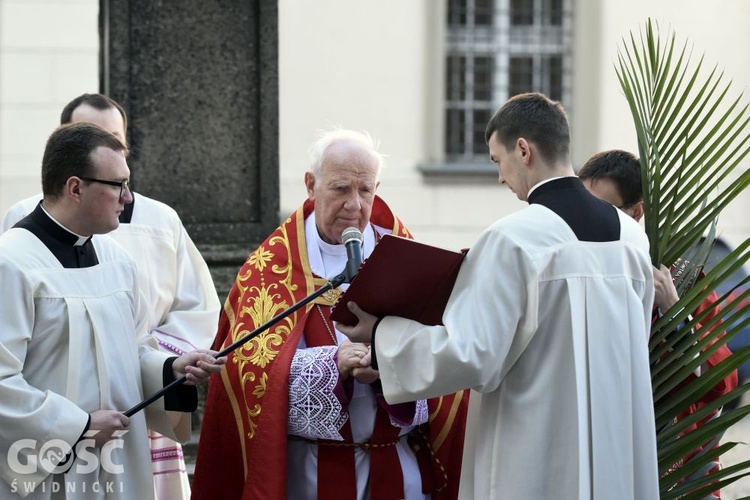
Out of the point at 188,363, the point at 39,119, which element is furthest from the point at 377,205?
the point at 39,119

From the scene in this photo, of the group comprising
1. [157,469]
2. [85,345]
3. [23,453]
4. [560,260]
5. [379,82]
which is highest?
[379,82]

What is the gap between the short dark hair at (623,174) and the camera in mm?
4359

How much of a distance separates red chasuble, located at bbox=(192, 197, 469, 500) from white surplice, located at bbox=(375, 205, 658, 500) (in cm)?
56

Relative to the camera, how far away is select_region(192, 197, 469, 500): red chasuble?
13.1 feet

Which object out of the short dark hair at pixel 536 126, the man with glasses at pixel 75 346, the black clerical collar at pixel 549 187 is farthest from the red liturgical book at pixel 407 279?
the man with glasses at pixel 75 346

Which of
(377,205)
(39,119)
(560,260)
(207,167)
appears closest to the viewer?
(560,260)

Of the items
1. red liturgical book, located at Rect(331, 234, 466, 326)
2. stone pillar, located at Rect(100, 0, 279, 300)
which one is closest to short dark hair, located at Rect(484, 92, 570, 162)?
red liturgical book, located at Rect(331, 234, 466, 326)

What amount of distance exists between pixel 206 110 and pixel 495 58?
7847 millimetres

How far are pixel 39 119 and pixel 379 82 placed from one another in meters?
3.15

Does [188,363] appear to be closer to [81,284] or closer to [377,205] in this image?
[81,284]

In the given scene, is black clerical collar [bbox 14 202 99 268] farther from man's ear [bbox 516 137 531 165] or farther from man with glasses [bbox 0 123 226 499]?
man's ear [bbox 516 137 531 165]

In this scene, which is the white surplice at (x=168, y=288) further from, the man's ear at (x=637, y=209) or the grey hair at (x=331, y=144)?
the man's ear at (x=637, y=209)

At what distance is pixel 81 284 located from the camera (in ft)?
12.1

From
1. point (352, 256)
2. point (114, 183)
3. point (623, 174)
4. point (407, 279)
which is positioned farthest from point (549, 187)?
point (114, 183)
